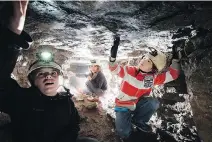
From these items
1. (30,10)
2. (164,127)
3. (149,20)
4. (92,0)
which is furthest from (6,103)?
(164,127)

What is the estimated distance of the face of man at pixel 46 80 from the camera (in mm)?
3633

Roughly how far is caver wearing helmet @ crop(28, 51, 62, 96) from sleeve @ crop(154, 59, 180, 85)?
7.32ft

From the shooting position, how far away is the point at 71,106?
4.07 m

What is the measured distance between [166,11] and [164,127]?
11.4ft

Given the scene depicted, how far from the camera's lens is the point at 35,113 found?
3.61 metres

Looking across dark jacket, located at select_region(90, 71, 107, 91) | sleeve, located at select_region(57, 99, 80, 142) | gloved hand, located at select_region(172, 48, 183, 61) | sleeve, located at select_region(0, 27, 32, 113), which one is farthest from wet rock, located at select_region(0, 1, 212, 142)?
dark jacket, located at select_region(90, 71, 107, 91)

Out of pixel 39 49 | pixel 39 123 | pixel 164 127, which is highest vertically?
pixel 39 49

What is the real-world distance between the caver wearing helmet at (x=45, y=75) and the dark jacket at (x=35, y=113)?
107mm

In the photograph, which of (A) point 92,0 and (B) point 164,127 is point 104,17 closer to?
(A) point 92,0

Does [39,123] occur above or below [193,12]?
below

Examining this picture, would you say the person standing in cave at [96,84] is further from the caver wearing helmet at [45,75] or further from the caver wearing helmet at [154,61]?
the caver wearing helmet at [45,75]

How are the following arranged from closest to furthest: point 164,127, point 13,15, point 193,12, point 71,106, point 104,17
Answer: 1. point 13,15
2. point 193,12
3. point 104,17
4. point 71,106
5. point 164,127

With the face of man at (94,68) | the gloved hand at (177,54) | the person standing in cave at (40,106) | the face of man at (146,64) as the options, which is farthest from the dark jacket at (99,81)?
the person standing in cave at (40,106)

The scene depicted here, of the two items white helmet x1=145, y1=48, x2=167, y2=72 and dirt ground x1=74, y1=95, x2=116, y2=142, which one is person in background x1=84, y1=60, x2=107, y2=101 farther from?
A: white helmet x1=145, y1=48, x2=167, y2=72
